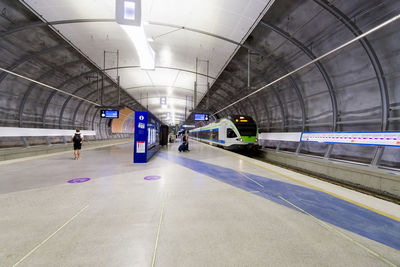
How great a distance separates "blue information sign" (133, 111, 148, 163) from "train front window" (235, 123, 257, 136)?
6.96 metres

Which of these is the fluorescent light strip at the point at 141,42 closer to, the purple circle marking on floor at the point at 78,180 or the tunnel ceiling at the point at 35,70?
the purple circle marking on floor at the point at 78,180

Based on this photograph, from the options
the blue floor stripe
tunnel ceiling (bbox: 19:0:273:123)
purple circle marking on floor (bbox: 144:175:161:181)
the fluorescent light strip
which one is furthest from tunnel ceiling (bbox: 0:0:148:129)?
the blue floor stripe

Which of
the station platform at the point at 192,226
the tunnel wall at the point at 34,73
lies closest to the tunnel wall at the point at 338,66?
the station platform at the point at 192,226

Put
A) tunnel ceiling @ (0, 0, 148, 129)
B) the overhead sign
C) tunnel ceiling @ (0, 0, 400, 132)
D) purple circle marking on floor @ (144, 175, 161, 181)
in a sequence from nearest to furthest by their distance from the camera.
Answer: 1. the overhead sign
2. purple circle marking on floor @ (144, 175, 161, 181)
3. tunnel ceiling @ (0, 0, 400, 132)
4. tunnel ceiling @ (0, 0, 148, 129)

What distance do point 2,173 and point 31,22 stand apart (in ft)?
24.0

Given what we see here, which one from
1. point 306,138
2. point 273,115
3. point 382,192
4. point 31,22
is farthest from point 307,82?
point 31,22

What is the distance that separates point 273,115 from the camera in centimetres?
1479

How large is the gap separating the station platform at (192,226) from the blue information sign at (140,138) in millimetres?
3340

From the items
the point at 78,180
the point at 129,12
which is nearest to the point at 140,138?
the point at 78,180

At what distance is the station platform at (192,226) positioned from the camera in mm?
1901

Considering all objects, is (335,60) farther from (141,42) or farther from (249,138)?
(141,42)

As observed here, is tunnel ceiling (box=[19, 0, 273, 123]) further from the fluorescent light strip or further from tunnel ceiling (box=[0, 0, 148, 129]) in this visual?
the fluorescent light strip

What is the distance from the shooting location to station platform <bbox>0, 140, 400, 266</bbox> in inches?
74.9

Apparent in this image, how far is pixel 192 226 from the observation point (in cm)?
250
